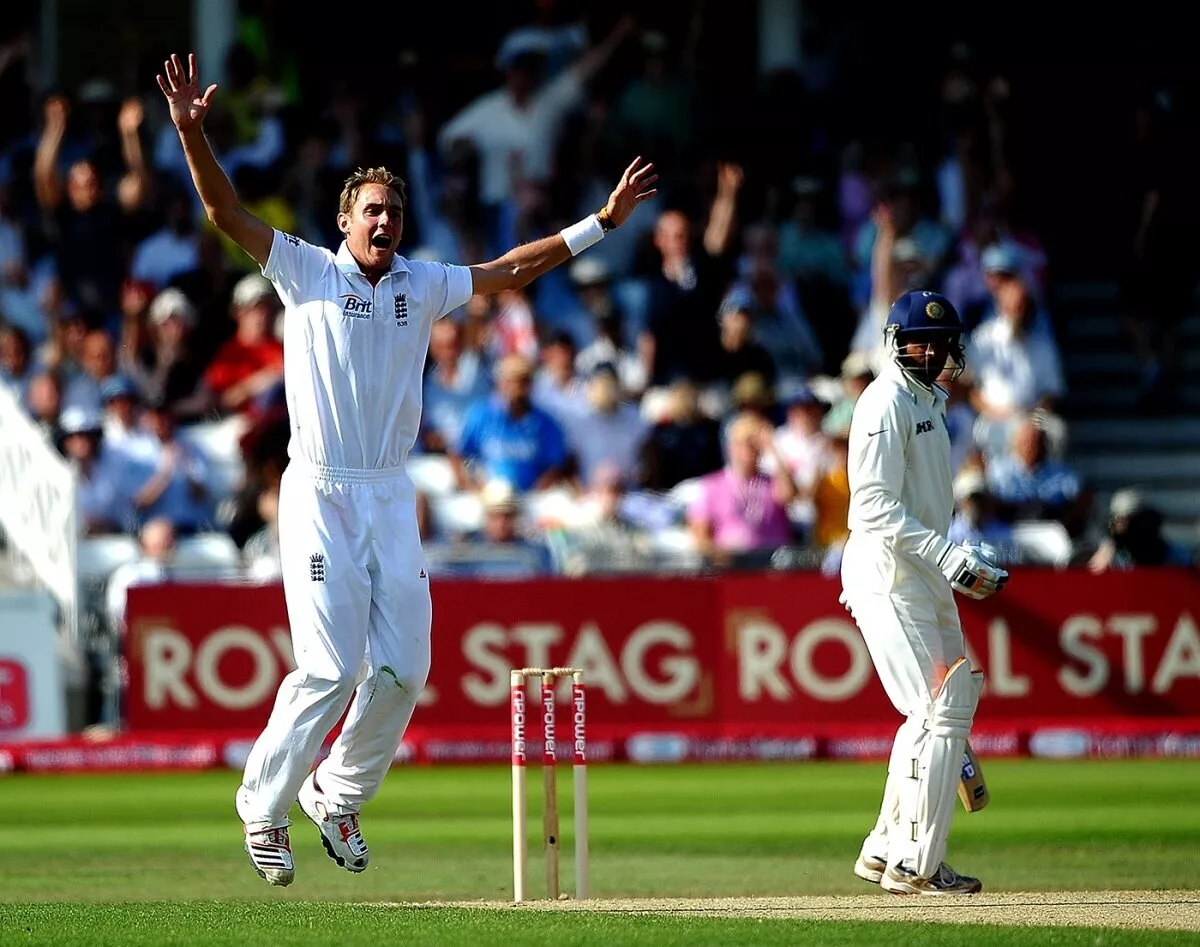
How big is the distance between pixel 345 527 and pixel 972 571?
6.62 ft

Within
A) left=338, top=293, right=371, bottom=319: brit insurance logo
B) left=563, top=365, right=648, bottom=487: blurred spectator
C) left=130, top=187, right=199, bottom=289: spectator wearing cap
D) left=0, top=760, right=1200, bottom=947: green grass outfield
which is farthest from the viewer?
left=130, top=187, right=199, bottom=289: spectator wearing cap

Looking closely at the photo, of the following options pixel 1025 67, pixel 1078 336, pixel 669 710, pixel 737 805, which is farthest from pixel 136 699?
pixel 1025 67

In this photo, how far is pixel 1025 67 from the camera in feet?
66.1

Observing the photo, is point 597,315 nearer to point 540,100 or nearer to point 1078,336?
point 540,100

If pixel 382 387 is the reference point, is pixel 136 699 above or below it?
below

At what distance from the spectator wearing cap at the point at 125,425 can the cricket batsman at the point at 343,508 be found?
8.32 meters

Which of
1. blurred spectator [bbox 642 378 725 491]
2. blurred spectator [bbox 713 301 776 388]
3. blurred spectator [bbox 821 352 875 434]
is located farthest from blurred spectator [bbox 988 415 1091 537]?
blurred spectator [bbox 713 301 776 388]

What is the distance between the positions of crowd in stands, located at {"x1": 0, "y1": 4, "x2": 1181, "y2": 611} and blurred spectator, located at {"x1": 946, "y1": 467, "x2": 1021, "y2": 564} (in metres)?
0.02

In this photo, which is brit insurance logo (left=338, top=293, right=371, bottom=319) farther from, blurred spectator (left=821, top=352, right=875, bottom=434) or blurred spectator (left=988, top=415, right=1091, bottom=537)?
blurred spectator (left=988, top=415, right=1091, bottom=537)

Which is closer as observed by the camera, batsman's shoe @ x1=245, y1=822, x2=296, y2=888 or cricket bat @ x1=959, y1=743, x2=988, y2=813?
batsman's shoe @ x1=245, y1=822, x2=296, y2=888

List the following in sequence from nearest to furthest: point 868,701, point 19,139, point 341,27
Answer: point 868,701 → point 19,139 → point 341,27

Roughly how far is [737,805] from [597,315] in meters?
5.80

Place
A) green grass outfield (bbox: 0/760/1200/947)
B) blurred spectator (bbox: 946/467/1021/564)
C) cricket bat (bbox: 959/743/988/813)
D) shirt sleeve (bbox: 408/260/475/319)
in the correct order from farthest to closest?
blurred spectator (bbox: 946/467/1021/564)
cricket bat (bbox: 959/743/988/813)
shirt sleeve (bbox: 408/260/475/319)
green grass outfield (bbox: 0/760/1200/947)

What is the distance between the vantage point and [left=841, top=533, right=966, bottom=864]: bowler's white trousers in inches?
312
